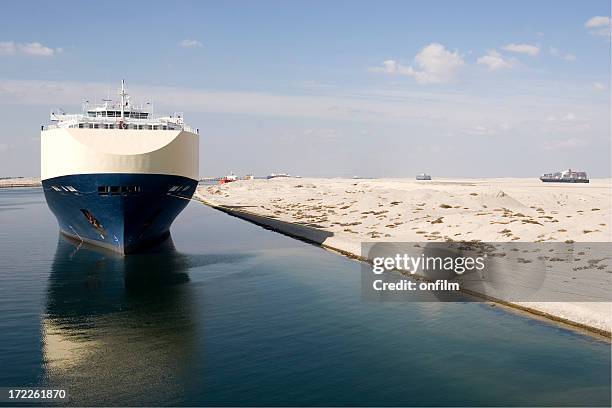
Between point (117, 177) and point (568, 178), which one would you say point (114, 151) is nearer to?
point (117, 177)

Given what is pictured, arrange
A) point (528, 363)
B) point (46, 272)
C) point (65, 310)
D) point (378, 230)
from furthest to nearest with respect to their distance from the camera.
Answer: point (378, 230)
point (46, 272)
point (65, 310)
point (528, 363)

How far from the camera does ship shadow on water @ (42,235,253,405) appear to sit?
1827 centimetres

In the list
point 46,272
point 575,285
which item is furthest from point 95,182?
point 575,285

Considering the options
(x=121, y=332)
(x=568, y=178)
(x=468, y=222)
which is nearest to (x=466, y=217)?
(x=468, y=222)

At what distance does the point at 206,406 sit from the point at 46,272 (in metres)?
28.8

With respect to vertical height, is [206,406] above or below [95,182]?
below

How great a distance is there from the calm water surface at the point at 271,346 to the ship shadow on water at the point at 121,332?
0.08 metres

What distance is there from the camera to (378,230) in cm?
5950

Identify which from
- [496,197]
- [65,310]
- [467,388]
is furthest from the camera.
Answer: [496,197]

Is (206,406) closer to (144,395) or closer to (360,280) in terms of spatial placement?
(144,395)

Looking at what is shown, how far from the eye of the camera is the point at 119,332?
24.5m

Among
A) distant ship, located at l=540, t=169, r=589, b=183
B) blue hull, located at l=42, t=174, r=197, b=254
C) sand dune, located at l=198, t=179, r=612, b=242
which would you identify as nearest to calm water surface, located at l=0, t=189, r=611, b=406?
blue hull, located at l=42, t=174, r=197, b=254

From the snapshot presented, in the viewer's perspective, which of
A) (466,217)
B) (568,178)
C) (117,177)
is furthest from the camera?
(568,178)

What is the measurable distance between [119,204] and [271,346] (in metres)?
24.6
